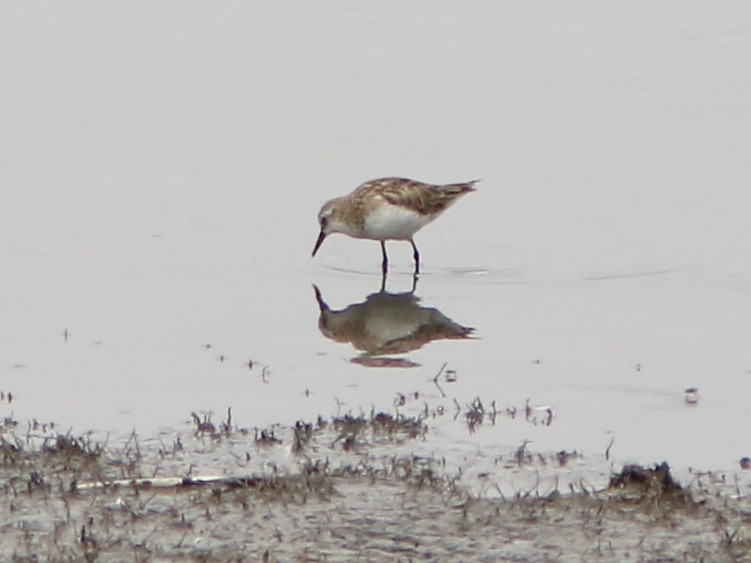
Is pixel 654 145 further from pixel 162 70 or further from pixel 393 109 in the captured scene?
pixel 162 70

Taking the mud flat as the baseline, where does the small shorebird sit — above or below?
above

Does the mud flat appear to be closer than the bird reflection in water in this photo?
Yes

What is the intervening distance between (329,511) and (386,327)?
468 cm

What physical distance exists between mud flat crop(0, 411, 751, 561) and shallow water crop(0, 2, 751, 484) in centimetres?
111

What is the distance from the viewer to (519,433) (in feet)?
29.3

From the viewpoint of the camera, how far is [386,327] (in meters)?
11.7

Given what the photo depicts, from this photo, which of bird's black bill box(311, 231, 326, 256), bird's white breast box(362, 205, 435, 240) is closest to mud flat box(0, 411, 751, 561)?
bird's white breast box(362, 205, 435, 240)

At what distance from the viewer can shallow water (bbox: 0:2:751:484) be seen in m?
10.0

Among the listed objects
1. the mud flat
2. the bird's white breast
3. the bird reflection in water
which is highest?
the bird's white breast

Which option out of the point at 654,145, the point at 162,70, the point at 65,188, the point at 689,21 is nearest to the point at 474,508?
the point at 65,188

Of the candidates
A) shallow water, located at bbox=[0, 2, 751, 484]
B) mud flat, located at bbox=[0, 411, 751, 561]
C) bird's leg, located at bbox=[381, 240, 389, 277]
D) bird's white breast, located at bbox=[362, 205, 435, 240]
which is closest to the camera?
mud flat, located at bbox=[0, 411, 751, 561]

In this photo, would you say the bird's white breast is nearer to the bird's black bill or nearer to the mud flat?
the bird's black bill

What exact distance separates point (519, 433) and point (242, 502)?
2.23 m

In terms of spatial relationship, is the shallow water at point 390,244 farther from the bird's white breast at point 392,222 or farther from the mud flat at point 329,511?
the mud flat at point 329,511
